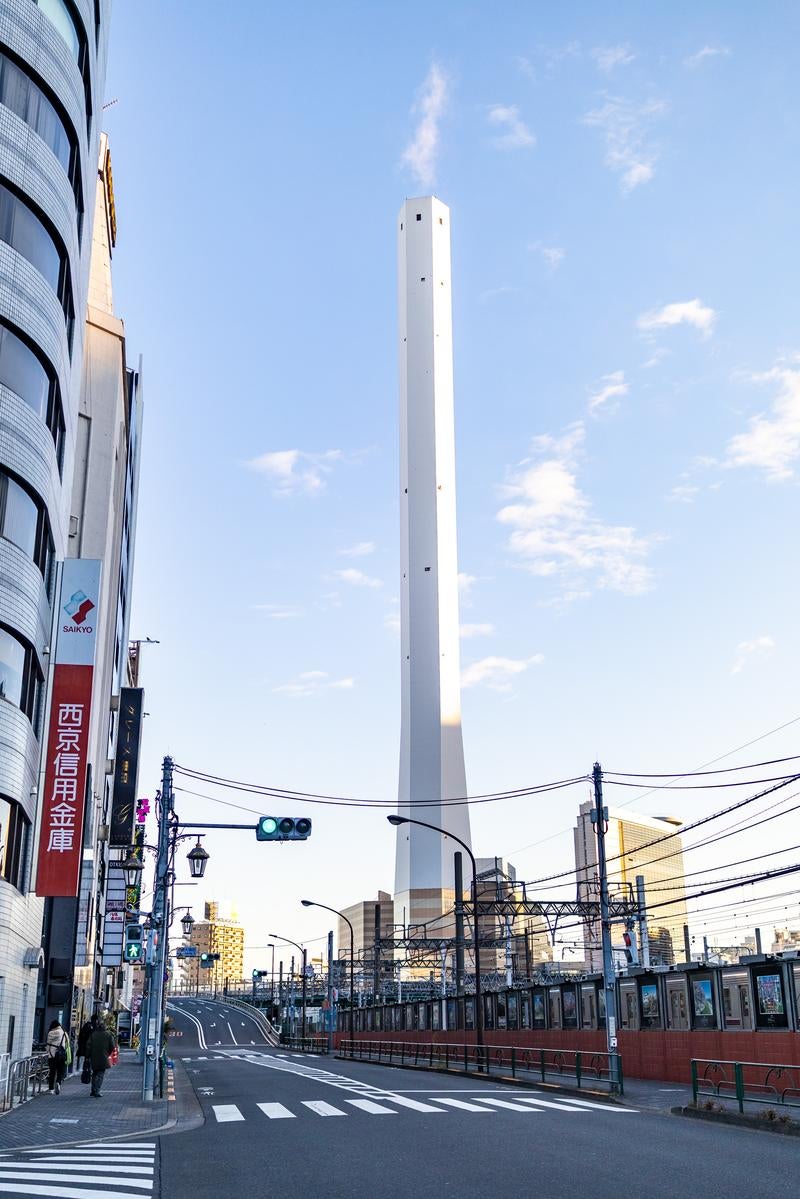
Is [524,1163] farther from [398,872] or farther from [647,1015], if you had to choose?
[398,872]

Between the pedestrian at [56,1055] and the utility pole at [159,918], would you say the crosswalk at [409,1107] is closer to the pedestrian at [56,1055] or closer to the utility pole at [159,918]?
the utility pole at [159,918]

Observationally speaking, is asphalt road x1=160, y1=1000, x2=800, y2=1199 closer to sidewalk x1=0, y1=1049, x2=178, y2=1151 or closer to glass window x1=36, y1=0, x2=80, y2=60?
sidewalk x1=0, y1=1049, x2=178, y2=1151

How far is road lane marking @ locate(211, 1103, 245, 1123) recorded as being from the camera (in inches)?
848

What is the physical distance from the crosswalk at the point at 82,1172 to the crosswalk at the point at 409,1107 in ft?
16.7

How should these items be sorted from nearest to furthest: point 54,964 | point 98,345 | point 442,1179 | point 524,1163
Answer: point 442,1179 → point 524,1163 → point 54,964 → point 98,345

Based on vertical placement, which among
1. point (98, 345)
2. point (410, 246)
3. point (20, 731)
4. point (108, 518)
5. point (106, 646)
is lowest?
point (20, 731)

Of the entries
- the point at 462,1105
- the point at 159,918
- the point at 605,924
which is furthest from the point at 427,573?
the point at 462,1105

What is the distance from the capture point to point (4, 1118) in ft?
68.6

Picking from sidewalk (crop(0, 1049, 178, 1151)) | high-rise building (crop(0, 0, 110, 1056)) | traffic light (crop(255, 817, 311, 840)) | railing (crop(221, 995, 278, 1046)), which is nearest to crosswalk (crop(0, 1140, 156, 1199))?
sidewalk (crop(0, 1049, 178, 1151))

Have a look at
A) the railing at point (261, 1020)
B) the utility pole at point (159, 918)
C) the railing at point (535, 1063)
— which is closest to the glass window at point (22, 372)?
the utility pole at point (159, 918)

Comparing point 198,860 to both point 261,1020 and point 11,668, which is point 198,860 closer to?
point 11,668

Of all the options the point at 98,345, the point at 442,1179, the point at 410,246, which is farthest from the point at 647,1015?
the point at 410,246

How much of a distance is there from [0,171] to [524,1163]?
22834 millimetres

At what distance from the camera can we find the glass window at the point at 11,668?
24.8 m
